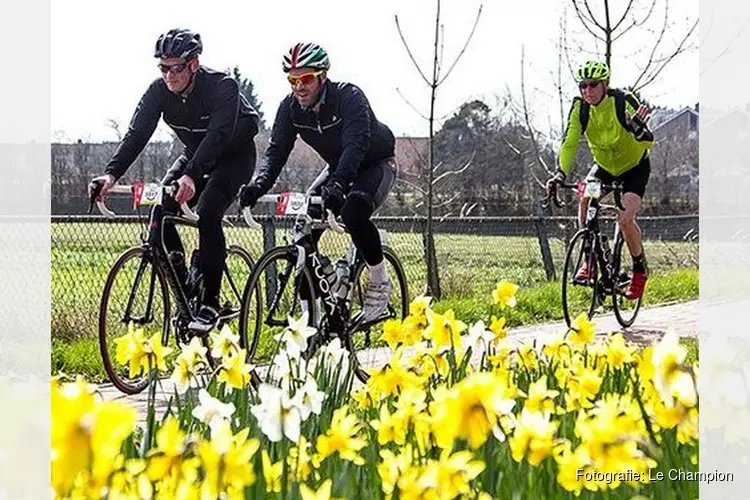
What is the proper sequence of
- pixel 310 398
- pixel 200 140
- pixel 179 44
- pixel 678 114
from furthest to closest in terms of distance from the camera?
pixel 678 114 → pixel 200 140 → pixel 179 44 → pixel 310 398

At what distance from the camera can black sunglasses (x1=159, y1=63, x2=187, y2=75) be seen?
345 centimetres

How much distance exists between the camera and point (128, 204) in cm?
384

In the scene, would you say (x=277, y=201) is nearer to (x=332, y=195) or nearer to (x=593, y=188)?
(x=332, y=195)

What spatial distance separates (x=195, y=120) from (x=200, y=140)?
0.07 m

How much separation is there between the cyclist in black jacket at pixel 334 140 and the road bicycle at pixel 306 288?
0.07 metres

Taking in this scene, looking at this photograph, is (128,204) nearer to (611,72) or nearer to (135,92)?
(135,92)

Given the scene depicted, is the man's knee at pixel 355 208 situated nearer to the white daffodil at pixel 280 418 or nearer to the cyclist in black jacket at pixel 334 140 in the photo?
the cyclist in black jacket at pixel 334 140

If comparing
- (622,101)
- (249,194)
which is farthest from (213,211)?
(622,101)

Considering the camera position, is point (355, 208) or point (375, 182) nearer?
point (355, 208)

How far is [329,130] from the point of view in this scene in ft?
12.1

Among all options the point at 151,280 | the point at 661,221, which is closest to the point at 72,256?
the point at 151,280

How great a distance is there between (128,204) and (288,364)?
1.97 m

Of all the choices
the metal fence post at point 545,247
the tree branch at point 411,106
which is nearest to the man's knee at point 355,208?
the tree branch at point 411,106

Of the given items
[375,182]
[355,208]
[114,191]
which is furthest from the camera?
[375,182]
